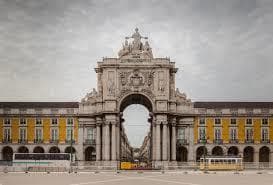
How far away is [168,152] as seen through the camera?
107 metres

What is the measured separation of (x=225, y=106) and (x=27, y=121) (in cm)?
4188

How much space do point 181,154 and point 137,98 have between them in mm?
15624

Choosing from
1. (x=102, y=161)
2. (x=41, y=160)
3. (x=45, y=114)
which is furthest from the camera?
(x=45, y=114)

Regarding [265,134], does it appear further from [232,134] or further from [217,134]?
[217,134]

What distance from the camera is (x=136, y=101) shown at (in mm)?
115875

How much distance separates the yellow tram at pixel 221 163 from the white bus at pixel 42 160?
23.7 m

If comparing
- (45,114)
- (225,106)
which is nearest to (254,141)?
(225,106)

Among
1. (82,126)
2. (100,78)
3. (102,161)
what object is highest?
(100,78)

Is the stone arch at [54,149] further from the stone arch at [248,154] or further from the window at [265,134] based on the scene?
the window at [265,134]

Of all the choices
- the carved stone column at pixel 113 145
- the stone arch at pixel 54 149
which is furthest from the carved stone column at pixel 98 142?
the stone arch at pixel 54 149

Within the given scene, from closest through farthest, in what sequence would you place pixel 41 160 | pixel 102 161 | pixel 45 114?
pixel 41 160 → pixel 102 161 → pixel 45 114

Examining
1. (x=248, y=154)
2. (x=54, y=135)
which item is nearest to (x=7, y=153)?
(x=54, y=135)

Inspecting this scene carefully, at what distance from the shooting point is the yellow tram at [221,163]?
310 ft

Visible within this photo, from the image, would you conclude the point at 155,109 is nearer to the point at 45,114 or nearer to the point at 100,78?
the point at 100,78
